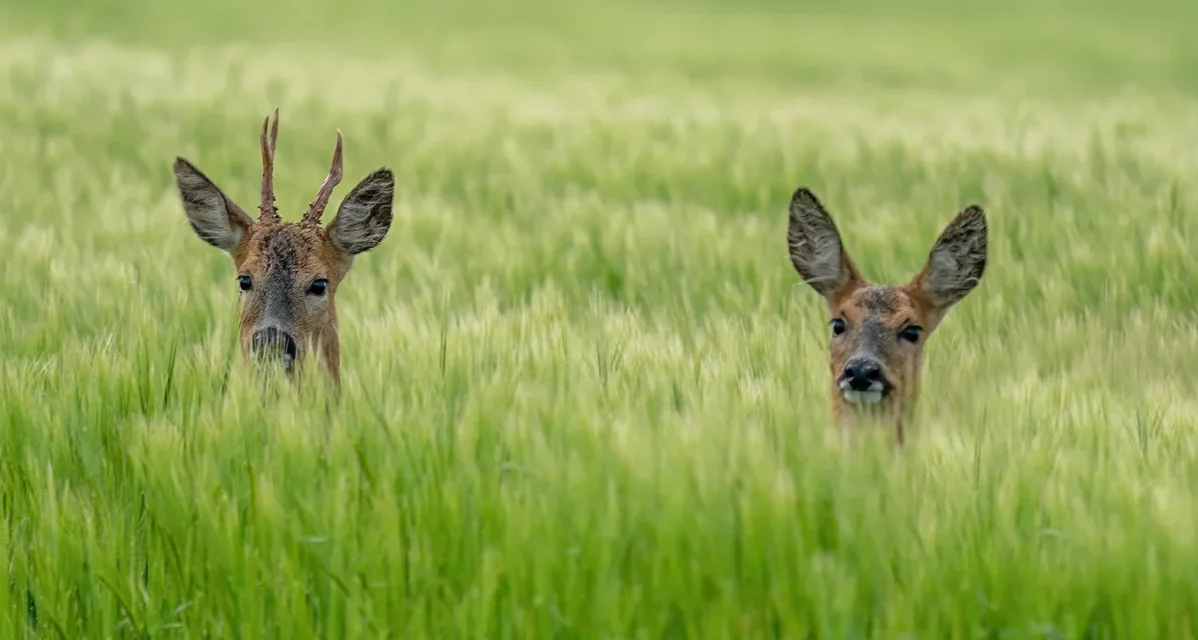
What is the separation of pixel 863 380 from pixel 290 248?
205cm

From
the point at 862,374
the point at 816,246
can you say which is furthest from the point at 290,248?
the point at 862,374

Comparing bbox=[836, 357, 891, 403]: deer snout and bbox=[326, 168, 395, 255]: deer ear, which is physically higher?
bbox=[326, 168, 395, 255]: deer ear

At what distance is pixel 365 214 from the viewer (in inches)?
213

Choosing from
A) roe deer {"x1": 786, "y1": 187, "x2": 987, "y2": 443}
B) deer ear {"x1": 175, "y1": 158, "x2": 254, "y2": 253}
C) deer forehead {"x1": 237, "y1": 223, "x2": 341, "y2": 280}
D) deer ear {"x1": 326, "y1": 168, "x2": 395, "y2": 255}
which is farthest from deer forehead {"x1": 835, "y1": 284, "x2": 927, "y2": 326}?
deer ear {"x1": 175, "y1": 158, "x2": 254, "y2": 253}

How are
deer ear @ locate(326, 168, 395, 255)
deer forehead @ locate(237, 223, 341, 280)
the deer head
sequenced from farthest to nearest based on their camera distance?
deer ear @ locate(326, 168, 395, 255)
deer forehead @ locate(237, 223, 341, 280)
the deer head

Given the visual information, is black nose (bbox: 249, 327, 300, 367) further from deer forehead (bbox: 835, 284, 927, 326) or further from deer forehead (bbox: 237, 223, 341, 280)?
deer forehead (bbox: 835, 284, 927, 326)

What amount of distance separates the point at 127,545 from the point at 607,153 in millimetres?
8344

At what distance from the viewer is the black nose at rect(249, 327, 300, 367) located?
196 inches

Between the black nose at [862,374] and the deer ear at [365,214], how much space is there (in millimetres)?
1706

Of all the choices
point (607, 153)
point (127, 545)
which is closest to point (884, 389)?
point (127, 545)

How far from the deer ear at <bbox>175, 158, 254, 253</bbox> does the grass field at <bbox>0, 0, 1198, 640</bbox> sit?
42cm

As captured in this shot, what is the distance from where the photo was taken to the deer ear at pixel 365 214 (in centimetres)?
536

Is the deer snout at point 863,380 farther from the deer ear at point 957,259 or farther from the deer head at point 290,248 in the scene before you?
the deer head at point 290,248

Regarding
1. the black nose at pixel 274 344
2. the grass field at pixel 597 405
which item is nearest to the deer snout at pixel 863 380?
the grass field at pixel 597 405
